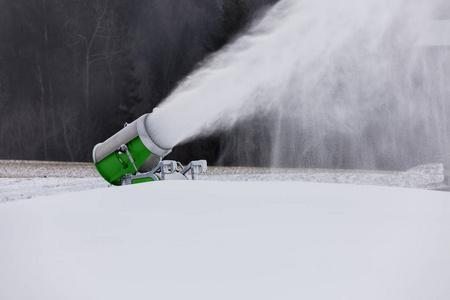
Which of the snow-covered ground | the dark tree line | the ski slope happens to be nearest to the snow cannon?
the ski slope

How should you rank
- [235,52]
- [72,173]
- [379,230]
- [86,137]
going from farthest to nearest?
1. [86,137]
2. [72,173]
3. [235,52]
4. [379,230]

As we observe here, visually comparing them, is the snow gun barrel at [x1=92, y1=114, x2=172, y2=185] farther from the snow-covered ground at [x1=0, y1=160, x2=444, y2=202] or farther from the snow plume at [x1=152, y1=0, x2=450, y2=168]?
the snow-covered ground at [x1=0, y1=160, x2=444, y2=202]

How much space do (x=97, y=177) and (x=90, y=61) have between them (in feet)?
17.3

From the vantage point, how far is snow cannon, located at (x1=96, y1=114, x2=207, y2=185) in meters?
3.80

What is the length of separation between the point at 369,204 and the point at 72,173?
10.9 metres

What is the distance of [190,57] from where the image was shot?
47.2ft

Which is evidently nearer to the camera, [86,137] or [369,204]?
[369,204]

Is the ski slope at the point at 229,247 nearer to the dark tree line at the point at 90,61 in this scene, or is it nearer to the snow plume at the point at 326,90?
the snow plume at the point at 326,90

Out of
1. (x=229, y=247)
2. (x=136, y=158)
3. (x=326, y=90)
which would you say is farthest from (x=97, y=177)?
(x=229, y=247)

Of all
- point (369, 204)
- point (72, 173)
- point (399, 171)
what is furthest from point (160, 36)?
point (369, 204)

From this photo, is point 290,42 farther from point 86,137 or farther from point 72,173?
point 86,137

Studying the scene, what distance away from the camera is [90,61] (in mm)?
14984

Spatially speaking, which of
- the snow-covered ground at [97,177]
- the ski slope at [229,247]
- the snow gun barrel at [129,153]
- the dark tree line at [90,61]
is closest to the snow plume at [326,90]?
the snow gun barrel at [129,153]

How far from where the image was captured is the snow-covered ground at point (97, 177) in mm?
8781
